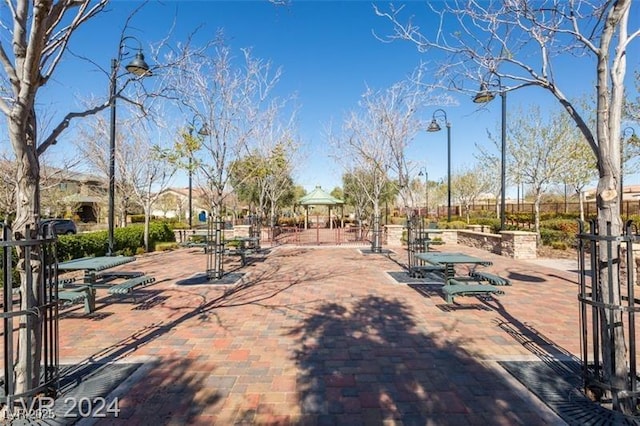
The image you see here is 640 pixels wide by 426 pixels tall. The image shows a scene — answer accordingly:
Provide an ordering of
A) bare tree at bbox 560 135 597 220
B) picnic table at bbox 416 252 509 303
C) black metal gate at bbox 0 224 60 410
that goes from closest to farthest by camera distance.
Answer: black metal gate at bbox 0 224 60 410 → picnic table at bbox 416 252 509 303 → bare tree at bbox 560 135 597 220

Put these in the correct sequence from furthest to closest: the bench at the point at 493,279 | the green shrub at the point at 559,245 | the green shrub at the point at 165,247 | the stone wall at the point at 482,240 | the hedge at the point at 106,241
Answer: the green shrub at the point at 165,247, the green shrub at the point at 559,245, the stone wall at the point at 482,240, the hedge at the point at 106,241, the bench at the point at 493,279

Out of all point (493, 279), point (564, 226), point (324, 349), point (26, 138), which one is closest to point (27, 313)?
point (26, 138)

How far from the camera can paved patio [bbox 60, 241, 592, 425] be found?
2852 mm

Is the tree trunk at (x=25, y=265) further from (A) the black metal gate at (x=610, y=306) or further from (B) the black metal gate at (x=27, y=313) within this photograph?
(A) the black metal gate at (x=610, y=306)

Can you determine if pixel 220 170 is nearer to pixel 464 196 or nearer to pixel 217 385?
pixel 217 385

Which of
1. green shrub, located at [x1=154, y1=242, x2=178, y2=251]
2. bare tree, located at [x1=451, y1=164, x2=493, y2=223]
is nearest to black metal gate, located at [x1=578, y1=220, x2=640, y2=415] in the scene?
green shrub, located at [x1=154, y1=242, x2=178, y2=251]

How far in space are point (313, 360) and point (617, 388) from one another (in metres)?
2.73

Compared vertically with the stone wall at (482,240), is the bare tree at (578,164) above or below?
above

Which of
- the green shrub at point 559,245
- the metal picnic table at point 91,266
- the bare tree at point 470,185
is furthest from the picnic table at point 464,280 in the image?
the bare tree at point 470,185

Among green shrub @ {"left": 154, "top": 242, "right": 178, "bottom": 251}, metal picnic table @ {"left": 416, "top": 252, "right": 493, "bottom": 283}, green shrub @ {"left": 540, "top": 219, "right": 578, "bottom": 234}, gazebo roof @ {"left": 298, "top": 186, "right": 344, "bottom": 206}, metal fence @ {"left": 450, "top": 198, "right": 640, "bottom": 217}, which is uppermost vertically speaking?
gazebo roof @ {"left": 298, "top": 186, "right": 344, "bottom": 206}

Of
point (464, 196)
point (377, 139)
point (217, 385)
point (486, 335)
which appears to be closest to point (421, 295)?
point (486, 335)

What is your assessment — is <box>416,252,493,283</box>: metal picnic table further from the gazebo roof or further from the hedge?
the gazebo roof

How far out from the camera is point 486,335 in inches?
178

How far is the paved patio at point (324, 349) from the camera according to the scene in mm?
2852
